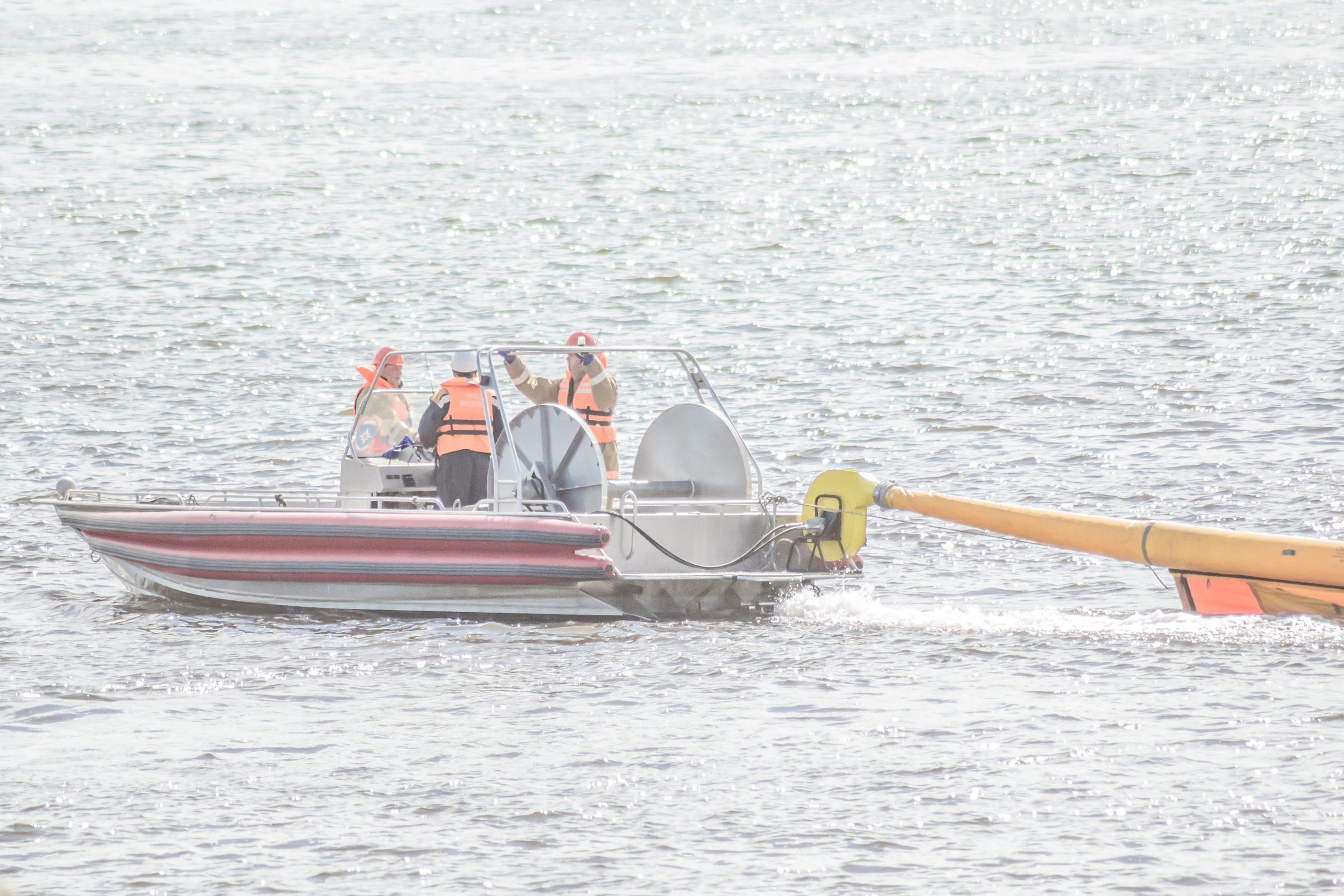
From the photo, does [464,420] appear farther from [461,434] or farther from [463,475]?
[463,475]

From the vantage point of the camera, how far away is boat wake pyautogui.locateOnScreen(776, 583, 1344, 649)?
8.62 m

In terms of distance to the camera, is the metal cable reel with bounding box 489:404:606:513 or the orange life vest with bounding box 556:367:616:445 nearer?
the metal cable reel with bounding box 489:404:606:513

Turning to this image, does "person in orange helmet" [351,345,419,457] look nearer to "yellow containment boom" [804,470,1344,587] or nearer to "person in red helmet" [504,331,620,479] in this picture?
"person in red helmet" [504,331,620,479]

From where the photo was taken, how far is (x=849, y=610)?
9.79 meters

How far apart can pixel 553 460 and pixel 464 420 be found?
0.62 meters

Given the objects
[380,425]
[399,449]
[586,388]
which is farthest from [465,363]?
[380,425]

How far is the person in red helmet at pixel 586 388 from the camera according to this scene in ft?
33.5

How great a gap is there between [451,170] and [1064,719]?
30.1 m

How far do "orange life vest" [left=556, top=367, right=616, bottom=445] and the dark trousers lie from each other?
2.17 ft

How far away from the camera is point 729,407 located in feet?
60.6

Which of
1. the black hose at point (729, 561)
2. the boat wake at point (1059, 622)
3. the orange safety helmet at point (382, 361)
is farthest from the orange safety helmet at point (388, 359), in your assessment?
the boat wake at point (1059, 622)

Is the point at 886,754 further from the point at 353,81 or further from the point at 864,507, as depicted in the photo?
the point at 353,81

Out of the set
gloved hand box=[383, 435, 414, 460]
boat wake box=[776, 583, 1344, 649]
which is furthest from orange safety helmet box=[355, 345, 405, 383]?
boat wake box=[776, 583, 1344, 649]

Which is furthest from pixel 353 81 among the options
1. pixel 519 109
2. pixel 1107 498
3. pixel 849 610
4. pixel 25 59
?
pixel 849 610
